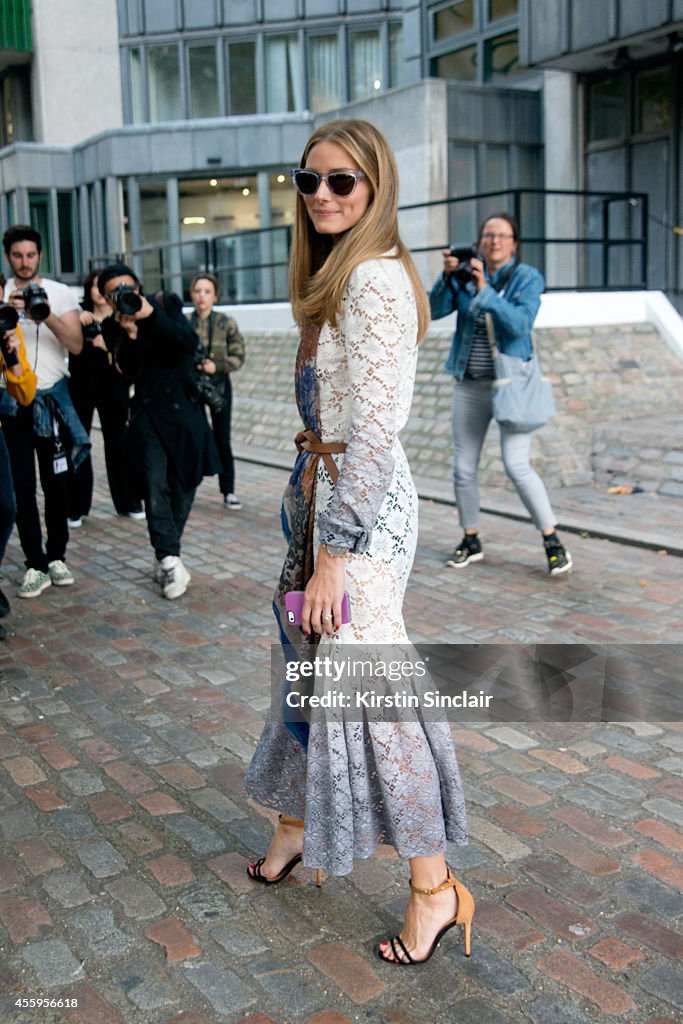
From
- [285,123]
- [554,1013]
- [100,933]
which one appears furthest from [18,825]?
[285,123]

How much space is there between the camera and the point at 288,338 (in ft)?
50.9

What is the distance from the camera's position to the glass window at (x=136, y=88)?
30641mm

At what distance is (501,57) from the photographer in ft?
71.1

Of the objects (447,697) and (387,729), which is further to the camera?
(447,697)

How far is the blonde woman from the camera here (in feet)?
8.96

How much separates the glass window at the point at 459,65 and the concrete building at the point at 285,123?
37 mm

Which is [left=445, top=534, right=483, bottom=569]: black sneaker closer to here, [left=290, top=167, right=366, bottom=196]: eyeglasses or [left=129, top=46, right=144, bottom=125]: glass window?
[left=290, top=167, right=366, bottom=196]: eyeglasses

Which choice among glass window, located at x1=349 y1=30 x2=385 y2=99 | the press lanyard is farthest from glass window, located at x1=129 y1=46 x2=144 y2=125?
the press lanyard

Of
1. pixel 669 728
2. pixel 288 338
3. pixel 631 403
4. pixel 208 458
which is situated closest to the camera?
pixel 669 728

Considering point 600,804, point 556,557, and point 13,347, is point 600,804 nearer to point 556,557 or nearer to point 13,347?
point 556,557

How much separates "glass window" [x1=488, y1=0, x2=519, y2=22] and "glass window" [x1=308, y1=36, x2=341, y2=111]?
8439 mm

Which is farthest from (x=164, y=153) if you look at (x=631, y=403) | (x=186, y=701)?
(x=186, y=701)

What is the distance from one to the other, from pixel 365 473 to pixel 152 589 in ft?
14.2

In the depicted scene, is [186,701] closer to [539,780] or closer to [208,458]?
[539,780]
